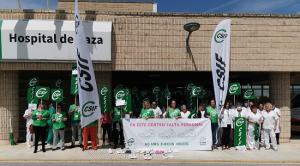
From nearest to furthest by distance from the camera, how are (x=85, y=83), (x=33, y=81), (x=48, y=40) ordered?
(x=85, y=83)
(x=48, y=40)
(x=33, y=81)

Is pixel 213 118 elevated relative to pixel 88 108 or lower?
lower

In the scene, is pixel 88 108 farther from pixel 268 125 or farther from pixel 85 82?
pixel 268 125

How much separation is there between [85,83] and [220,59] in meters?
4.37

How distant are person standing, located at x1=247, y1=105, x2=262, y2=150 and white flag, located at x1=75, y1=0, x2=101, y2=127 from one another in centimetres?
487

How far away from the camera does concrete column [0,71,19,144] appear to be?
620 inches

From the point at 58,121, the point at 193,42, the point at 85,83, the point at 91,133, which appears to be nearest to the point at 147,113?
the point at 91,133

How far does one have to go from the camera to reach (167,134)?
1445 centimetres

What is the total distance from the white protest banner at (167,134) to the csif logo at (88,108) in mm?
1101

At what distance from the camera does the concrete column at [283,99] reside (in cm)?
1645

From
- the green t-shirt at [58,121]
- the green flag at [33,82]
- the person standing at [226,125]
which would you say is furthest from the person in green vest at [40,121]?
the person standing at [226,125]

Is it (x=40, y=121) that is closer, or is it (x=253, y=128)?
(x=40, y=121)

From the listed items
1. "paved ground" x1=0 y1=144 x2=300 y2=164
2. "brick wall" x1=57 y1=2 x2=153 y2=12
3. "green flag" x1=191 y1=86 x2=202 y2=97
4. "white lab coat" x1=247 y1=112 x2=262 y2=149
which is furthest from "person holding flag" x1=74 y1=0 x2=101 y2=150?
"brick wall" x1=57 y1=2 x2=153 y2=12

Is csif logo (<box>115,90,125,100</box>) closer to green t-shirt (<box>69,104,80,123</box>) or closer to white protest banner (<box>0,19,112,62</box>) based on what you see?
white protest banner (<box>0,19,112,62</box>)

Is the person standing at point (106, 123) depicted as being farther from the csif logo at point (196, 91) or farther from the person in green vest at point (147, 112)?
the csif logo at point (196, 91)
